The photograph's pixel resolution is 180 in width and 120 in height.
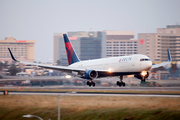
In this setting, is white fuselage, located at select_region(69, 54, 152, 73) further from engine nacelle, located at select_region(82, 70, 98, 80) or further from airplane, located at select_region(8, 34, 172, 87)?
engine nacelle, located at select_region(82, 70, 98, 80)

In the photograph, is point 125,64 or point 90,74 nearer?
point 125,64

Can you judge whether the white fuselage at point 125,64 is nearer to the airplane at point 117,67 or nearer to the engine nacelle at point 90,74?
the airplane at point 117,67

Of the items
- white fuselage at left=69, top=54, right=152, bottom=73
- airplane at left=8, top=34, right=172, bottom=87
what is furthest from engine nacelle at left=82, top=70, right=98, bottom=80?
white fuselage at left=69, top=54, right=152, bottom=73

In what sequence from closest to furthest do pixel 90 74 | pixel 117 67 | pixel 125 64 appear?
1. pixel 125 64
2. pixel 117 67
3. pixel 90 74

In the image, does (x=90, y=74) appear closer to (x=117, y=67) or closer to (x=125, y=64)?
(x=117, y=67)

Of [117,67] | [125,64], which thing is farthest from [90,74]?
[125,64]

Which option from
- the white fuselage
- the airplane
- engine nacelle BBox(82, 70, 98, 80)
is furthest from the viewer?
engine nacelle BBox(82, 70, 98, 80)

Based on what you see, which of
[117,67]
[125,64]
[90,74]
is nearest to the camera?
[125,64]

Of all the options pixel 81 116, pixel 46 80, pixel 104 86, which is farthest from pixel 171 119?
pixel 46 80

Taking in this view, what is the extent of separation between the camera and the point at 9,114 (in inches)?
2773

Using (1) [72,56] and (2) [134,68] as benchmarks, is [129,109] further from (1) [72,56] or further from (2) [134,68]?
(1) [72,56]

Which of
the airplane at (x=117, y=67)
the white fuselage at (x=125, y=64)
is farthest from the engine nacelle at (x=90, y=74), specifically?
the white fuselage at (x=125, y=64)

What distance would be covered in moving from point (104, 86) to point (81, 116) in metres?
55.2

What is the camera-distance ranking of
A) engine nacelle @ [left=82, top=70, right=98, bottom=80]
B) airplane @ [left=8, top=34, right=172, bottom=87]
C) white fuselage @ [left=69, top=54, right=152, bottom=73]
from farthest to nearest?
engine nacelle @ [left=82, top=70, right=98, bottom=80] < airplane @ [left=8, top=34, right=172, bottom=87] < white fuselage @ [left=69, top=54, right=152, bottom=73]
